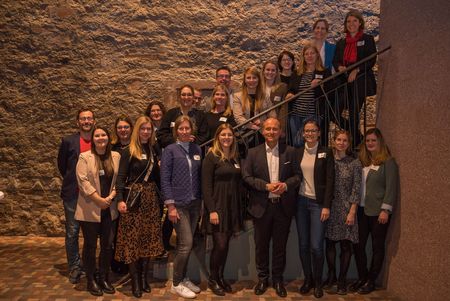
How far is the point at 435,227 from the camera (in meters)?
2.81

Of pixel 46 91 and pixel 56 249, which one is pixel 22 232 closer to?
pixel 56 249

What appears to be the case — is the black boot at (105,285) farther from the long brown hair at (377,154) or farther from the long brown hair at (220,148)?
the long brown hair at (377,154)

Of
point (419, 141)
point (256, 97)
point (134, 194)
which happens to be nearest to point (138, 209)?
point (134, 194)

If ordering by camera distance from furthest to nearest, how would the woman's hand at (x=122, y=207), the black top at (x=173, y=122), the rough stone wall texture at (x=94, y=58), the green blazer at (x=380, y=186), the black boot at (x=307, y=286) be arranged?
the rough stone wall texture at (x=94, y=58), the black top at (x=173, y=122), the black boot at (x=307, y=286), the green blazer at (x=380, y=186), the woman's hand at (x=122, y=207)

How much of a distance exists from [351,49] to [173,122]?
178 centimetres

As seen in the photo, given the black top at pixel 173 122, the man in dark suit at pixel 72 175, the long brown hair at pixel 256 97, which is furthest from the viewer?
the long brown hair at pixel 256 97

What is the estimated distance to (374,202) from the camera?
3207 millimetres

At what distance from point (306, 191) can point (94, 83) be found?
3323mm

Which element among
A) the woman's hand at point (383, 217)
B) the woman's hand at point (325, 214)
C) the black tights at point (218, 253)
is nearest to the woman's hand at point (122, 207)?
the black tights at point (218, 253)

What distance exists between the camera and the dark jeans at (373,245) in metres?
3.23

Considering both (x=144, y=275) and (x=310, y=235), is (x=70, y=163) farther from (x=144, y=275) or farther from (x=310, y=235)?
(x=310, y=235)

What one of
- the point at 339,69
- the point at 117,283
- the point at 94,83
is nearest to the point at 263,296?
the point at 117,283

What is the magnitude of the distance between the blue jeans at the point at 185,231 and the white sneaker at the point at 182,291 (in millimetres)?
71

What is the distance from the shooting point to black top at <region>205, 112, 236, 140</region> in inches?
145
